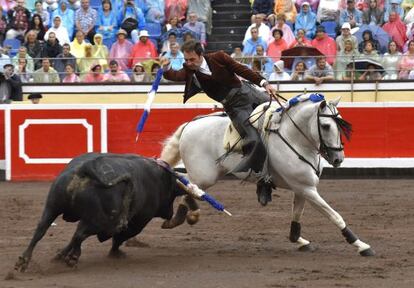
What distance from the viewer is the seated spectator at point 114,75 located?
18.5m

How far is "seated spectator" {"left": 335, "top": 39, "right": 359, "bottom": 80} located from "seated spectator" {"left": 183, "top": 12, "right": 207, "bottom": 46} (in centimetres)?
286

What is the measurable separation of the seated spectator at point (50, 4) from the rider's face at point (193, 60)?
11078 millimetres

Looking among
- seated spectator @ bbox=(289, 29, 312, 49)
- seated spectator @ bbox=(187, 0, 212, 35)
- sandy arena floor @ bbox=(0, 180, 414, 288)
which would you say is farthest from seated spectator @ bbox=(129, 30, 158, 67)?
sandy arena floor @ bbox=(0, 180, 414, 288)

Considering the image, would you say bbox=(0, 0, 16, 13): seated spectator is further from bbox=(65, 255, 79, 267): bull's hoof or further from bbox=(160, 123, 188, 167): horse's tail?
bbox=(65, 255, 79, 267): bull's hoof

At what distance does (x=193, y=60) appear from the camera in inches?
400

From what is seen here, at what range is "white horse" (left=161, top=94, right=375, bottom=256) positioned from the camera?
9.69 metres

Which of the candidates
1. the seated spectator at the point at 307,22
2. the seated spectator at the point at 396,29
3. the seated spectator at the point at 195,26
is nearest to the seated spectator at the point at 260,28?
the seated spectator at the point at 307,22

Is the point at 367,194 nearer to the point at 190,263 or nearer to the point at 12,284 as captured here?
the point at 190,263

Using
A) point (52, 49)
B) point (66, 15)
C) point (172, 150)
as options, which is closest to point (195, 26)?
point (66, 15)

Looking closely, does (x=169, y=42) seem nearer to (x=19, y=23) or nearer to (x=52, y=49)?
(x=52, y=49)

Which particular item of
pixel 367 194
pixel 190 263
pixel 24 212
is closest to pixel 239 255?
pixel 190 263

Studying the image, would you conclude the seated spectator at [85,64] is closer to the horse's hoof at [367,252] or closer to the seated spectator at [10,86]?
the seated spectator at [10,86]

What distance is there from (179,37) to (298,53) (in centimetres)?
244

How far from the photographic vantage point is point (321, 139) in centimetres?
974
